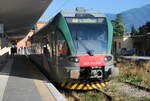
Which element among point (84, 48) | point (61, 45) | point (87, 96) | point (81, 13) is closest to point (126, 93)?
point (87, 96)

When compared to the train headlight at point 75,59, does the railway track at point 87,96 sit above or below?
below

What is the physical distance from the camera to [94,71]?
11.3 metres

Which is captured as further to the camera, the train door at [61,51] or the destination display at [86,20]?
the destination display at [86,20]

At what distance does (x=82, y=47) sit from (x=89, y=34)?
65 cm

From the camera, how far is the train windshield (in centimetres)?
1145

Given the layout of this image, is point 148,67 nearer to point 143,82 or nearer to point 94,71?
point 143,82

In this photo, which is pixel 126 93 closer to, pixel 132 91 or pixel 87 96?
pixel 132 91

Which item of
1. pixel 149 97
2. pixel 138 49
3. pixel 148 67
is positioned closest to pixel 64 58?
pixel 149 97

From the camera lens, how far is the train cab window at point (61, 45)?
11.5 metres

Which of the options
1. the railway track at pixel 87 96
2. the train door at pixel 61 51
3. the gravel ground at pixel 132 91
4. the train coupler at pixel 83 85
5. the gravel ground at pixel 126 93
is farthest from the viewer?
the gravel ground at pixel 132 91

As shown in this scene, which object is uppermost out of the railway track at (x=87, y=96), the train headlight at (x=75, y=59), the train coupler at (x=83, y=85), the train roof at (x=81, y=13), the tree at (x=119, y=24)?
the tree at (x=119, y=24)

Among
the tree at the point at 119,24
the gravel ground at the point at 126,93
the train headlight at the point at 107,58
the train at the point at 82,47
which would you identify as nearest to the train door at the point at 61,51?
the train at the point at 82,47

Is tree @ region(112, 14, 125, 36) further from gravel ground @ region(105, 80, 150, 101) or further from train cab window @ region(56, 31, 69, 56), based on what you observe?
train cab window @ region(56, 31, 69, 56)

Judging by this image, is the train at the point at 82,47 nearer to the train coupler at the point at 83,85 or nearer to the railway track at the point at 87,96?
the train coupler at the point at 83,85
